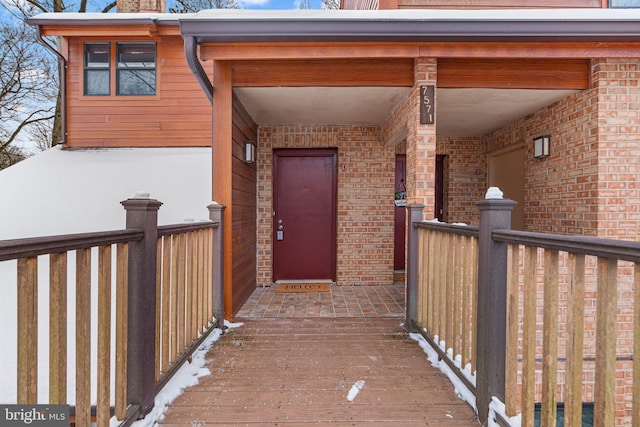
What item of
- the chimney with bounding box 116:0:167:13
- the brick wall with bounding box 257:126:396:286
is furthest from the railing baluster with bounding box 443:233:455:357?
the chimney with bounding box 116:0:167:13

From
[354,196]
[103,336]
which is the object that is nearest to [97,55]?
[354,196]

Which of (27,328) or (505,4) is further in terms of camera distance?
(505,4)

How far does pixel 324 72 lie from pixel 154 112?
11.1 feet

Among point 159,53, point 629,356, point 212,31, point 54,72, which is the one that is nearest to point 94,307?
point 212,31

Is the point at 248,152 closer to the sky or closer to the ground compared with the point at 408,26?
closer to the ground

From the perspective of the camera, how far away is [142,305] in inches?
67.6

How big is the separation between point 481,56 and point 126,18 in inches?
201

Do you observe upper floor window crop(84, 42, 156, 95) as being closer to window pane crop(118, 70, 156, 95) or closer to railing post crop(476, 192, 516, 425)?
window pane crop(118, 70, 156, 95)

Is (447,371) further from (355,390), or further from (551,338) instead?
(551,338)

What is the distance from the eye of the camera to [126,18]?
197 inches

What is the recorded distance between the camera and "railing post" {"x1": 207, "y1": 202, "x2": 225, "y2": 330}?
3.10 meters

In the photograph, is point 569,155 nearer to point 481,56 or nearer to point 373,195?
point 481,56

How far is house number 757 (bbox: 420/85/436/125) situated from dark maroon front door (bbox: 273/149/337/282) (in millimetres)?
2095

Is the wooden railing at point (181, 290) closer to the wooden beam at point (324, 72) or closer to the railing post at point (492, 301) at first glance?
the wooden beam at point (324, 72)
